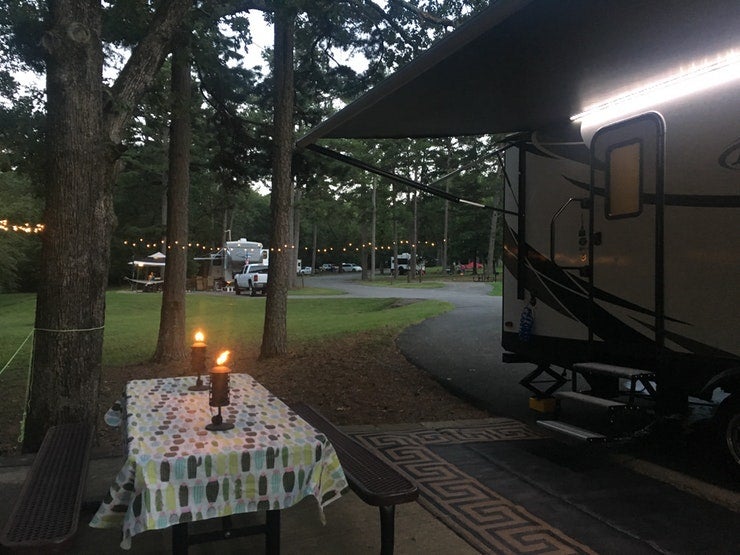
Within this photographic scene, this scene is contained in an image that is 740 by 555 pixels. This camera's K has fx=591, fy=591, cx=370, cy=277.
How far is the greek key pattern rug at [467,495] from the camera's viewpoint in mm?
3277

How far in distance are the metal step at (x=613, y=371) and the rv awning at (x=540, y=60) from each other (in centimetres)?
223

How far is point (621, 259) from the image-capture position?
486 centimetres

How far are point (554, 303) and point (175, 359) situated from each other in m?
6.63

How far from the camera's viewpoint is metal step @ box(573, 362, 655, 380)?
14.5 feet

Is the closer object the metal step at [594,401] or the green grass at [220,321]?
the metal step at [594,401]

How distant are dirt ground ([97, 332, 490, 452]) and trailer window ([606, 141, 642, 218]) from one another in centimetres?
267

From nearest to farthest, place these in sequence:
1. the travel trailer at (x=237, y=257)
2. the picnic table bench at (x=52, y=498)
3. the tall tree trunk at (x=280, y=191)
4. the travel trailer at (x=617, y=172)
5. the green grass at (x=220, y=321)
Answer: the picnic table bench at (x=52, y=498) < the travel trailer at (x=617, y=172) < the tall tree trunk at (x=280, y=191) < the green grass at (x=220, y=321) < the travel trailer at (x=237, y=257)

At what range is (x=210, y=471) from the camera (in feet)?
8.15

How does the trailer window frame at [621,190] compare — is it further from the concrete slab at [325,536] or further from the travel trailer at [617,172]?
the concrete slab at [325,536]

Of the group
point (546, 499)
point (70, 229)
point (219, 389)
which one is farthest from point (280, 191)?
point (219, 389)

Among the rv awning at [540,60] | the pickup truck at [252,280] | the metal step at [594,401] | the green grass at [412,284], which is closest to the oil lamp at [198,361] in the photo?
the rv awning at [540,60]

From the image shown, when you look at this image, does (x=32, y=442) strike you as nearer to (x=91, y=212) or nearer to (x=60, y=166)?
(x=91, y=212)

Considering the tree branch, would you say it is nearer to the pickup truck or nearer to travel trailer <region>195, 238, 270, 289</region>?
the pickup truck

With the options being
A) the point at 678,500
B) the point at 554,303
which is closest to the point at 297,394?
the point at 554,303
